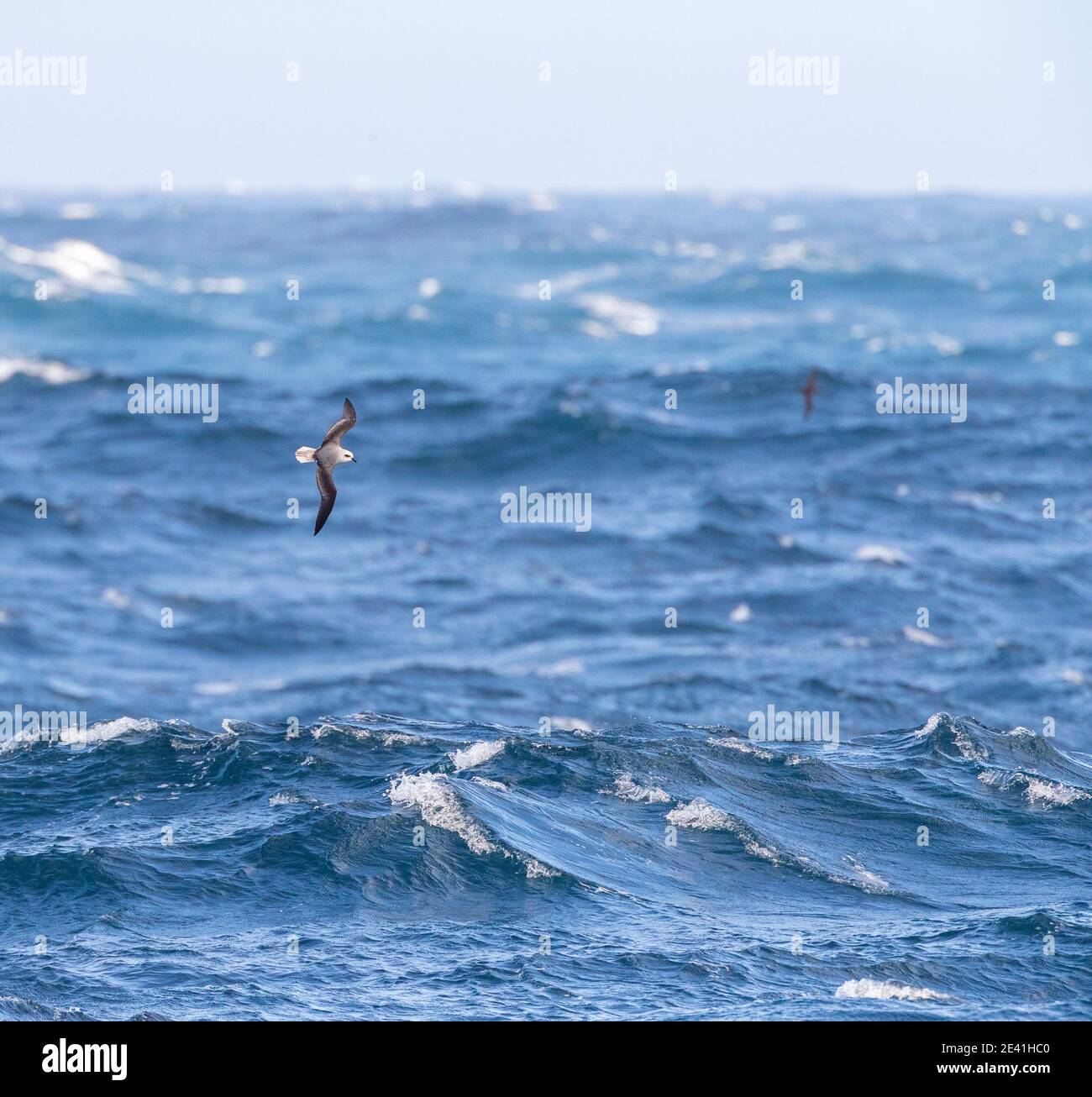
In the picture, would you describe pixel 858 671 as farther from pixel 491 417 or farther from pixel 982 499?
pixel 491 417

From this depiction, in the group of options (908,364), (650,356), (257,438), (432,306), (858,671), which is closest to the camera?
(858,671)

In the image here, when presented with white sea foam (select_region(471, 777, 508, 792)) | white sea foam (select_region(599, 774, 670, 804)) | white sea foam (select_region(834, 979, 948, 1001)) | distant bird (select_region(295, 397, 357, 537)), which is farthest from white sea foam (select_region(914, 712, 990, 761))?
distant bird (select_region(295, 397, 357, 537))

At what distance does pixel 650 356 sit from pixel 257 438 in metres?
30.9

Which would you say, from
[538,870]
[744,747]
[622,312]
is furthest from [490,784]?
[622,312]

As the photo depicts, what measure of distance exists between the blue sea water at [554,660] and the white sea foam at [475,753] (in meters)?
0.10

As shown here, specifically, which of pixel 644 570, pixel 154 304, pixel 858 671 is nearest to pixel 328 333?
pixel 154 304

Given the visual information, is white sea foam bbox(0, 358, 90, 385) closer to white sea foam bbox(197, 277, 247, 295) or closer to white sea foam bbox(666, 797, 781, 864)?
white sea foam bbox(197, 277, 247, 295)

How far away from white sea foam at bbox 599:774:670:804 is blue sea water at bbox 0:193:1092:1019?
0.10 metres

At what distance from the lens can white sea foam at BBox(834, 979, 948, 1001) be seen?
16.3 meters

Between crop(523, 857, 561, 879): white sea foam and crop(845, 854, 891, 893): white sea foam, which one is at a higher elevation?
crop(523, 857, 561, 879): white sea foam

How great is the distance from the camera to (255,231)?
174 metres

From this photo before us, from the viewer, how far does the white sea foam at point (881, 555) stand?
48.2 meters

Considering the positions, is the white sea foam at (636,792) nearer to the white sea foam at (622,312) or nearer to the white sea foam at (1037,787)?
the white sea foam at (1037,787)
